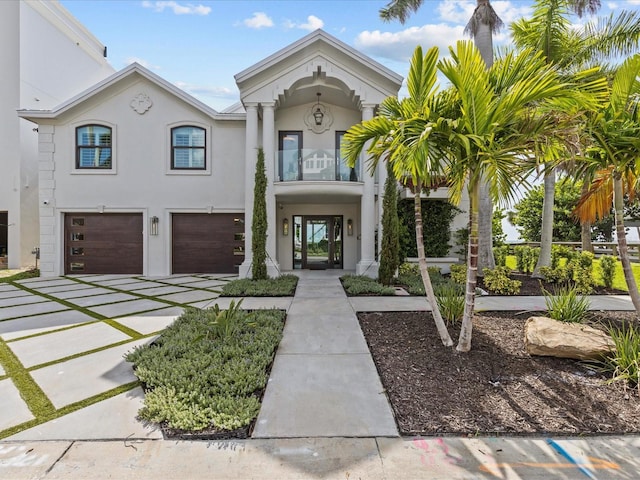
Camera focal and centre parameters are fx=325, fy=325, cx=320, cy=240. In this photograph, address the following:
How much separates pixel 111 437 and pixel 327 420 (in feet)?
6.07

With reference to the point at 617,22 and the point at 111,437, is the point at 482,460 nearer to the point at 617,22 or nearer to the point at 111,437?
the point at 111,437

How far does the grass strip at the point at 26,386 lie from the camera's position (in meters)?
3.19

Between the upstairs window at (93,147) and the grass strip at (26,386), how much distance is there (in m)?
9.04

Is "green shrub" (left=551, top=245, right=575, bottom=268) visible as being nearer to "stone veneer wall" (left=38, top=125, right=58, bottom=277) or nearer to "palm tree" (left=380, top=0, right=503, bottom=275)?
"palm tree" (left=380, top=0, right=503, bottom=275)

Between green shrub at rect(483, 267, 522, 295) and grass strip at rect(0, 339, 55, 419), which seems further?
green shrub at rect(483, 267, 522, 295)

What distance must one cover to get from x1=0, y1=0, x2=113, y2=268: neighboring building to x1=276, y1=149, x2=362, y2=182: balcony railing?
29.2 feet

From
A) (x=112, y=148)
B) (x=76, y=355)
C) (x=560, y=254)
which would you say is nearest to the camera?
(x=76, y=355)

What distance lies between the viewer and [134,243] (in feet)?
39.1

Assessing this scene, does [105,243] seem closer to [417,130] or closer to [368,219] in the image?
[368,219]

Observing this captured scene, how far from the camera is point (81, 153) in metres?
11.8

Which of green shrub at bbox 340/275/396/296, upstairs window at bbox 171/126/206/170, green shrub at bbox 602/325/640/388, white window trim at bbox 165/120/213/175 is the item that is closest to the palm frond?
white window trim at bbox 165/120/213/175

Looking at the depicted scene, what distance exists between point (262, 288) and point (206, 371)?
4.77 m

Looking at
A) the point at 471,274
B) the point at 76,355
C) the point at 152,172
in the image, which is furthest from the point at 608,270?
the point at 152,172

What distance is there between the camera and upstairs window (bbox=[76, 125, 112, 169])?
461 inches
